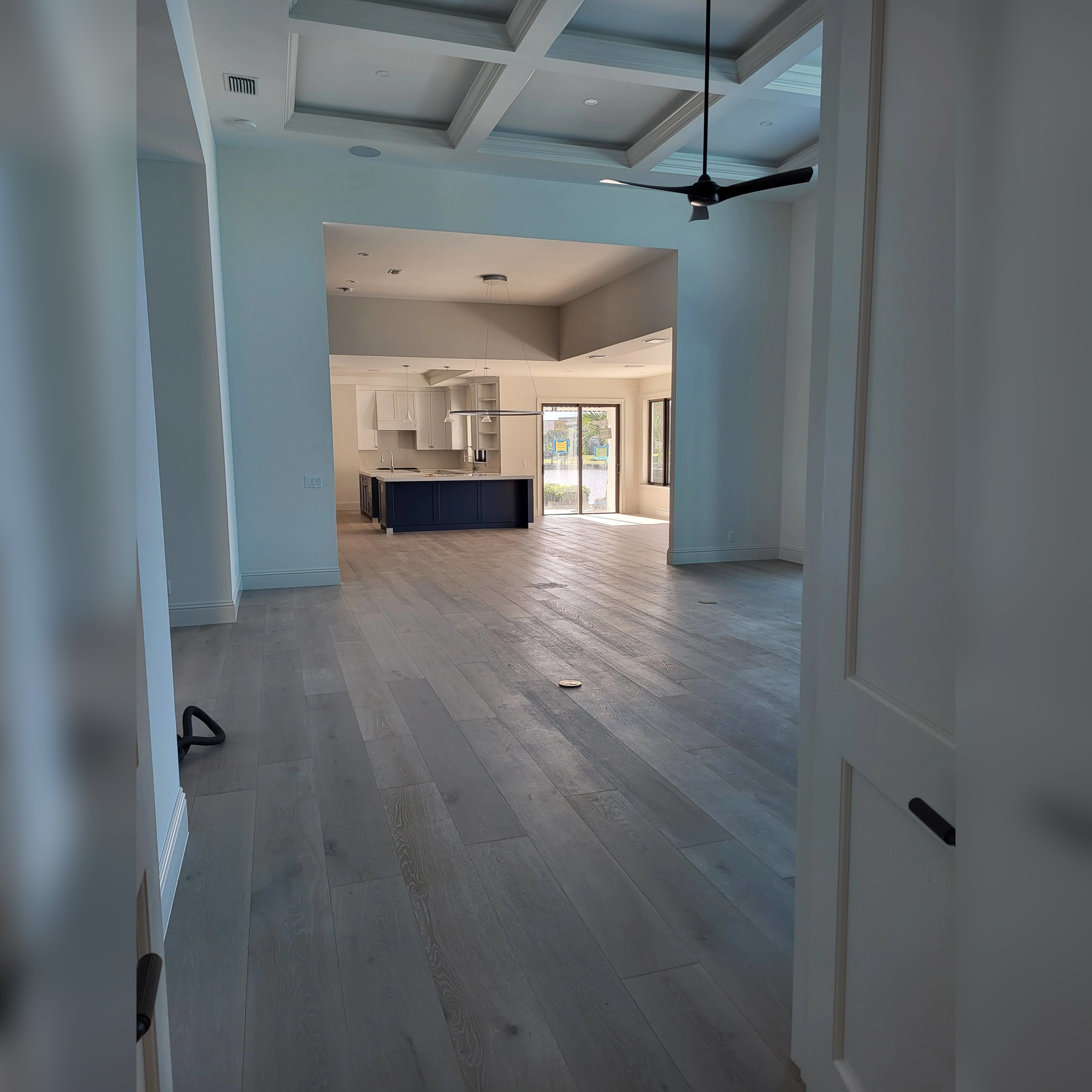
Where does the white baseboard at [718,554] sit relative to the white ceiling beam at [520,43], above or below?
below

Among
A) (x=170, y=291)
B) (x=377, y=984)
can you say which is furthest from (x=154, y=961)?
(x=170, y=291)

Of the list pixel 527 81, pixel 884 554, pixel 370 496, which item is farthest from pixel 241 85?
pixel 370 496

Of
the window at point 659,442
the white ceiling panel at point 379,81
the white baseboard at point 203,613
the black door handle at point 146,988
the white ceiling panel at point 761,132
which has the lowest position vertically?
the white baseboard at point 203,613

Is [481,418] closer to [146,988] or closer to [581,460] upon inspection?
[581,460]

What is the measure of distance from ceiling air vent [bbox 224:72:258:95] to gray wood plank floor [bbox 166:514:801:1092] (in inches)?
138

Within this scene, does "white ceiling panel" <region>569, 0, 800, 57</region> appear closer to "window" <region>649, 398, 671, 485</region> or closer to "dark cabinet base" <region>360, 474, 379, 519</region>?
"dark cabinet base" <region>360, 474, 379, 519</region>

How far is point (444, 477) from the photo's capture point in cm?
1188

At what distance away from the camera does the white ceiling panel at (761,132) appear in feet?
19.4

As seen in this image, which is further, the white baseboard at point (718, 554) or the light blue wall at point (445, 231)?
the white baseboard at point (718, 554)

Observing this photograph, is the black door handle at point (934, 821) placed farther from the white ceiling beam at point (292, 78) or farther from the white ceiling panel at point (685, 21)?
the white ceiling beam at point (292, 78)

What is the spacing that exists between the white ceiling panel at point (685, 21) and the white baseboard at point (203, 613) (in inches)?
174

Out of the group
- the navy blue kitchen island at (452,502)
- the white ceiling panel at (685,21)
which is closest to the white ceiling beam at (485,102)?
the white ceiling panel at (685,21)

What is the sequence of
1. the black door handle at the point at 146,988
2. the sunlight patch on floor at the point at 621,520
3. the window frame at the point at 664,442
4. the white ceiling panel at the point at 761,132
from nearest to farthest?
1. the black door handle at the point at 146,988
2. the white ceiling panel at the point at 761,132
3. the sunlight patch on floor at the point at 621,520
4. the window frame at the point at 664,442

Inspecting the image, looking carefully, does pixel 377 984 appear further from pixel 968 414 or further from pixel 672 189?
pixel 672 189
